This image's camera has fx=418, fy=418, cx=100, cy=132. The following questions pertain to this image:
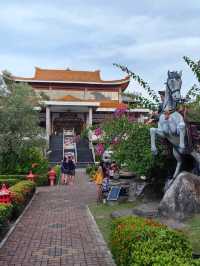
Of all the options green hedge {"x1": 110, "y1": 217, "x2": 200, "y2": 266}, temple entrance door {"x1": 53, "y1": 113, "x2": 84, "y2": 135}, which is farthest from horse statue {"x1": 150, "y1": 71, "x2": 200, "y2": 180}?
temple entrance door {"x1": 53, "y1": 113, "x2": 84, "y2": 135}

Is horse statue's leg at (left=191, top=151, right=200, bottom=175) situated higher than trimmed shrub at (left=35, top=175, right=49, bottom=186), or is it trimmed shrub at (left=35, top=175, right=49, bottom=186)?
horse statue's leg at (left=191, top=151, right=200, bottom=175)

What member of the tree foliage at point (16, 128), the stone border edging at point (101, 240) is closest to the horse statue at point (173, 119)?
the stone border edging at point (101, 240)

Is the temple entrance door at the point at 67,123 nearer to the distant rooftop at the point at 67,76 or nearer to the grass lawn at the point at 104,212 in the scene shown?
the distant rooftop at the point at 67,76

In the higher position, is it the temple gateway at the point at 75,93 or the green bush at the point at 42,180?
the temple gateway at the point at 75,93

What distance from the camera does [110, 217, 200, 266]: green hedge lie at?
458 cm

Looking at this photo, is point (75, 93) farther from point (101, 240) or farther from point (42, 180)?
point (101, 240)

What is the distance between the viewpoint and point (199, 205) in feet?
29.8

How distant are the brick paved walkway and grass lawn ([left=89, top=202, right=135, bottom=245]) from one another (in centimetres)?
20

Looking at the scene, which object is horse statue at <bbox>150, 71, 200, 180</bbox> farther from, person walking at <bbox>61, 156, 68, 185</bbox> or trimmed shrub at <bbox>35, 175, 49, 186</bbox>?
trimmed shrub at <bbox>35, 175, 49, 186</bbox>

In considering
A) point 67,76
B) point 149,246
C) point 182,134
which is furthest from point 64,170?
point 67,76

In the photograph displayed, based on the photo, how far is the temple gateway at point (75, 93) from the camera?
47688mm

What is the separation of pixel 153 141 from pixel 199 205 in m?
2.26

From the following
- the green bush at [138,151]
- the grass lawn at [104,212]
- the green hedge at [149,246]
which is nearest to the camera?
the green hedge at [149,246]

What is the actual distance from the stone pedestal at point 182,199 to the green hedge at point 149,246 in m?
2.95
